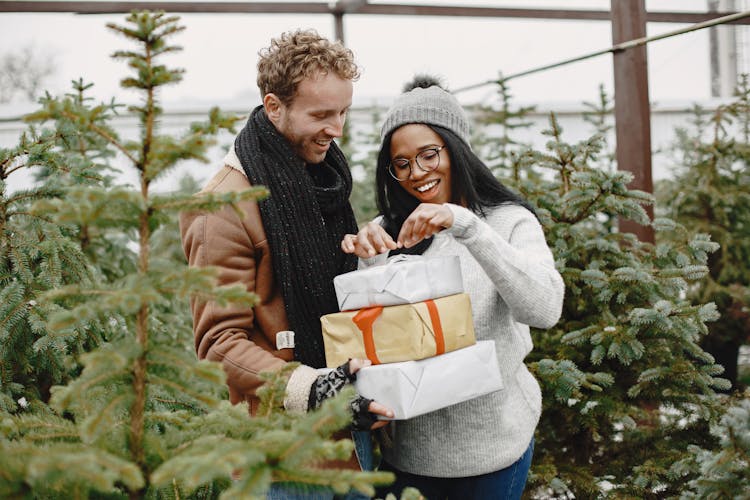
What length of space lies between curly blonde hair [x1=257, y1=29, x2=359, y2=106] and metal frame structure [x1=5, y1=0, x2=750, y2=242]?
1.43 meters

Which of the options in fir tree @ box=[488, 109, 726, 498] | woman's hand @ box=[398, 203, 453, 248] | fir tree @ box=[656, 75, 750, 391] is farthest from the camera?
fir tree @ box=[656, 75, 750, 391]

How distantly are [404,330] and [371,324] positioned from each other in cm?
9

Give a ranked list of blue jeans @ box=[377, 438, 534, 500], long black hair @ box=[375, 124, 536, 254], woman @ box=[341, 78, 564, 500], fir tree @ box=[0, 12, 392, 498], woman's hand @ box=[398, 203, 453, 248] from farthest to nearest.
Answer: long black hair @ box=[375, 124, 536, 254] < blue jeans @ box=[377, 438, 534, 500] < woman @ box=[341, 78, 564, 500] < woman's hand @ box=[398, 203, 453, 248] < fir tree @ box=[0, 12, 392, 498]

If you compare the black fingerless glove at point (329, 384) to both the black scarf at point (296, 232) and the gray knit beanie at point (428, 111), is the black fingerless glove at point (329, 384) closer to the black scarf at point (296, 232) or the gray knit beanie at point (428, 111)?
the black scarf at point (296, 232)

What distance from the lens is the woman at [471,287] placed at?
73.3 inches

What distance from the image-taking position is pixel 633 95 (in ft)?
12.2

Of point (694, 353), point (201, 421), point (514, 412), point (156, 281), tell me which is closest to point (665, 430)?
point (694, 353)

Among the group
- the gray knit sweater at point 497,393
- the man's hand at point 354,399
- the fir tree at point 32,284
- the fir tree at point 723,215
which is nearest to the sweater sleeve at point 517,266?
the gray knit sweater at point 497,393

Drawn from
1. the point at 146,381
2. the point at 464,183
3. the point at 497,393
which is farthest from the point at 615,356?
the point at 146,381

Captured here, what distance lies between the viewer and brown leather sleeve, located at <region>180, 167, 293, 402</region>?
68.8 inches

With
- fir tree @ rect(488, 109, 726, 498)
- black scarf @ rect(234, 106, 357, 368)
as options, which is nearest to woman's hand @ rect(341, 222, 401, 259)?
black scarf @ rect(234, 106, 357, 368)

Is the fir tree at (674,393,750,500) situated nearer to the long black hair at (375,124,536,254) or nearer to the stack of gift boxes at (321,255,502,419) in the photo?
the stack of gift boxes at (321,255,502,419)

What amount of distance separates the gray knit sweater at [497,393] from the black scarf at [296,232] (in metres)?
0.38

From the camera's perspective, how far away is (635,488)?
2.69m
